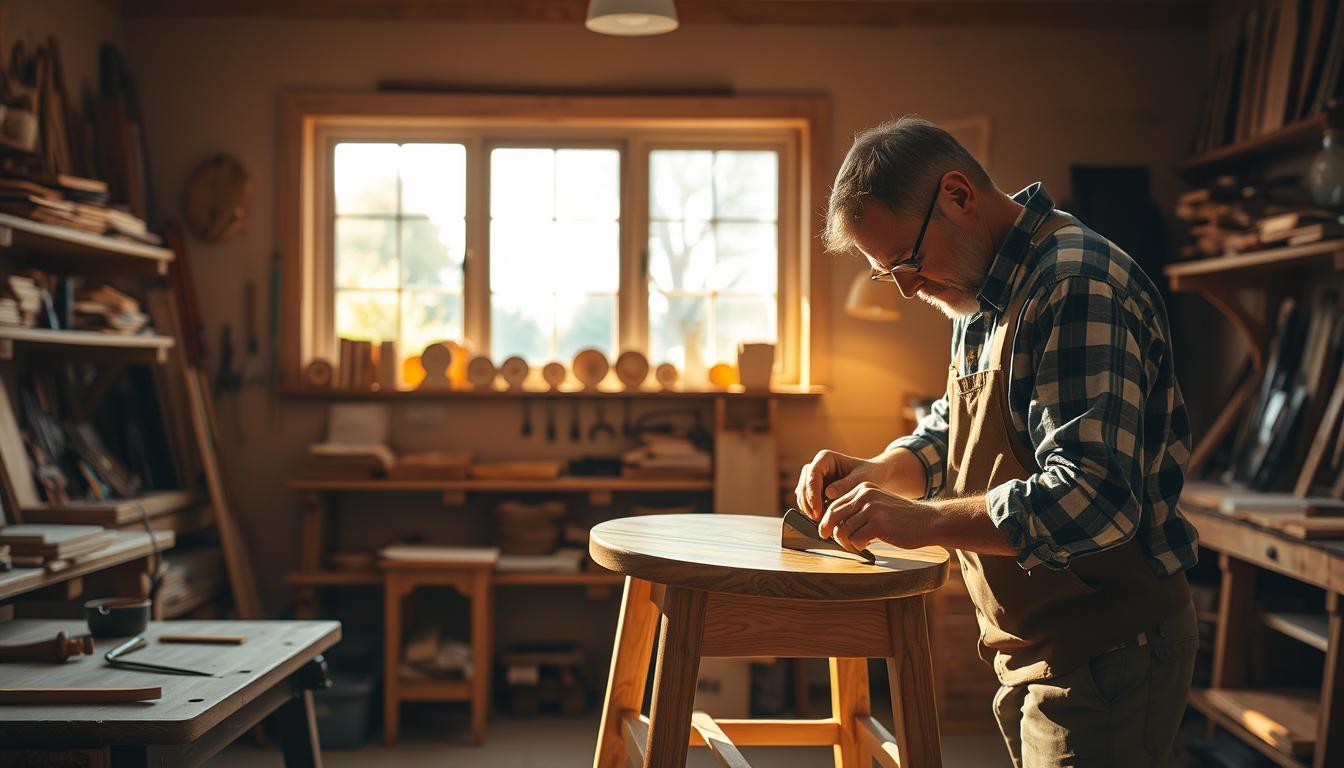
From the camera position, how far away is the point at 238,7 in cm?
468

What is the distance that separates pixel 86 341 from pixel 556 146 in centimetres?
206

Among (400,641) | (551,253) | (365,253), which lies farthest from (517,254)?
(400,641)

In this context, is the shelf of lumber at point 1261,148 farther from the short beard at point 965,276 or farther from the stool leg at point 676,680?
the stool leg at point 676,680

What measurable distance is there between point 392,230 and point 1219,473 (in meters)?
3.47

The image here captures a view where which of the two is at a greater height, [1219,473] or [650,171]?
[650,171]

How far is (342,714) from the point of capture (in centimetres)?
407

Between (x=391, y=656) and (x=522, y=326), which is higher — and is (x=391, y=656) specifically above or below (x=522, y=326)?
below

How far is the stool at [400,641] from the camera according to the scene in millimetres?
4160

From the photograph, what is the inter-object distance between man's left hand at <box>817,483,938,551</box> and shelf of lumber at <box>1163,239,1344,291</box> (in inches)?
90.1

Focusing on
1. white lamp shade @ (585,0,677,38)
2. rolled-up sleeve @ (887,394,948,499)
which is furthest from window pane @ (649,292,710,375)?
rolled-up sleeve @ (887,394,948,499)

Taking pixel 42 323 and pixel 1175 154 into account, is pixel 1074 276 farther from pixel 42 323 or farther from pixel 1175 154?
pixel 1175 154

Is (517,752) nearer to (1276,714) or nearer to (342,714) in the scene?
(342,714)

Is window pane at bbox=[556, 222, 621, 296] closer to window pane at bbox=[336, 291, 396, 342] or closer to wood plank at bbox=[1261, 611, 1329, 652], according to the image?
window pane at bbox=[336, 291, 396, 342]

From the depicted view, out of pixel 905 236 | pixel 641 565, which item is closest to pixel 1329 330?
pixel 905 236
